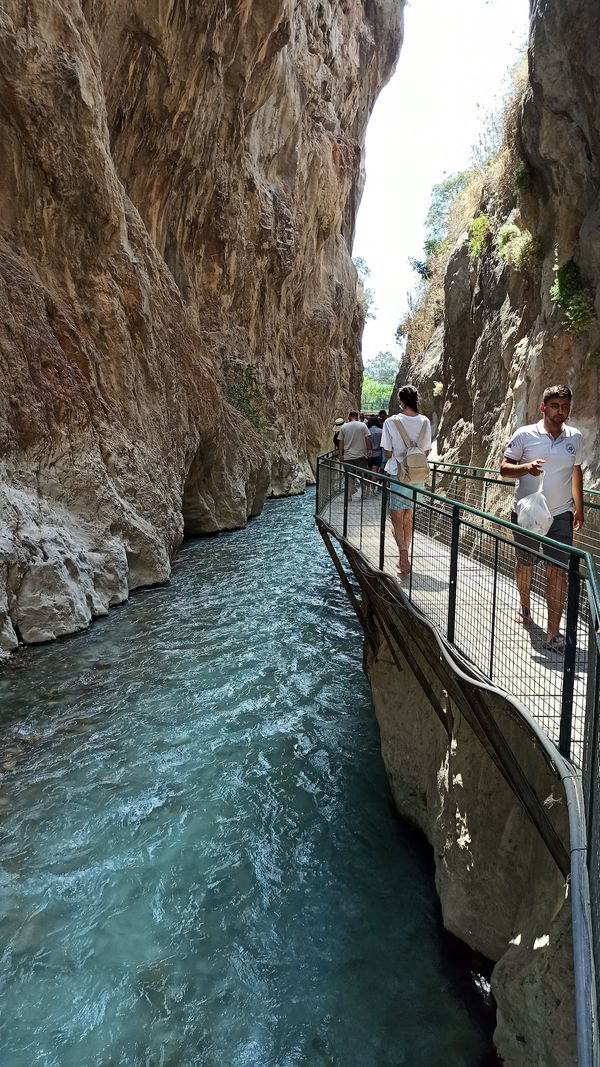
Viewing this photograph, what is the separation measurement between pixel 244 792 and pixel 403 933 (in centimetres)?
199

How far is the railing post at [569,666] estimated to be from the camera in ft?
9.88

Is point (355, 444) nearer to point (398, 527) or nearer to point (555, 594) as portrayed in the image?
point (398, 527)

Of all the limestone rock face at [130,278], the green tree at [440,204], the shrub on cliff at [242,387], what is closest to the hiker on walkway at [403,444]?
the limestone rock face at [130,278]

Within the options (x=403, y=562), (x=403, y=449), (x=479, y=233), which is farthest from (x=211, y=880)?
(x=479, y=233)

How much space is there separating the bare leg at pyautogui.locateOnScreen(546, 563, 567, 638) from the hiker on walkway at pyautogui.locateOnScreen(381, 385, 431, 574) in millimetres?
2261

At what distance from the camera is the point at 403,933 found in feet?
14.6

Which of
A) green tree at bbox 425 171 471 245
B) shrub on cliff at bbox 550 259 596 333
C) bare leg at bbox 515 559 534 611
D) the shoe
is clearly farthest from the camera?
green tree at bbox 425 171 471 245

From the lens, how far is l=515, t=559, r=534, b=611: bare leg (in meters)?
4.14

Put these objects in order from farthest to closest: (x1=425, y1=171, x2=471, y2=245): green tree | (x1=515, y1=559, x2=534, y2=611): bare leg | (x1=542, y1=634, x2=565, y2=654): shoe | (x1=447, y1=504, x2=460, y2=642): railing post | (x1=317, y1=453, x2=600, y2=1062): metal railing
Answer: (x1=425, y1=171, x2=471, y2=245): green tree < (x1=447, y1=504, x2=460, y2=642): railing post < (x1=515, y1=559, x2=534, y2=611): bare leg < (x1=542, y1=634, x2=565, y2=654): shoe < (x1=317, y1=453, x2=600, y2=1062): metal railing

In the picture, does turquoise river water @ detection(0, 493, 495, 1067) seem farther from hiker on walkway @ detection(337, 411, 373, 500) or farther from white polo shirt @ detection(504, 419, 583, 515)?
hiker on walkway @ detection(337, 411, 373, 500)

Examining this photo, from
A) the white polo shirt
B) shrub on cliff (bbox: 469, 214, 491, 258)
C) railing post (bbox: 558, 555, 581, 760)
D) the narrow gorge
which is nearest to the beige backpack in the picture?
the narrow gorge

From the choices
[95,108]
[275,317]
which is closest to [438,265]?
[275,317]

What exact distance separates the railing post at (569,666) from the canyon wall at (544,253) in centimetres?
616

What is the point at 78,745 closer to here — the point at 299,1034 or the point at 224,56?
the point at 299,1034
